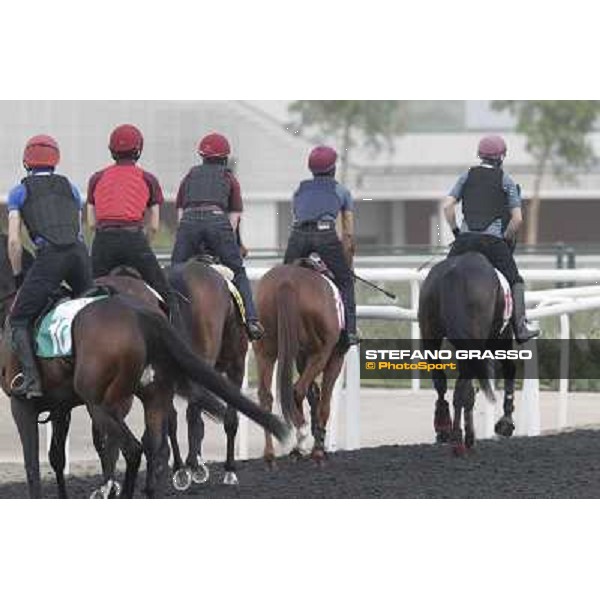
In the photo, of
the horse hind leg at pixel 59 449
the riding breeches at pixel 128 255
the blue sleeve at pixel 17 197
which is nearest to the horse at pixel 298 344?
the riding breeches at pixel 128 255

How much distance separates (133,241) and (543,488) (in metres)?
2.50

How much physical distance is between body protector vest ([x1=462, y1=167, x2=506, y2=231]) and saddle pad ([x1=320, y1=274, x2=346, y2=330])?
0.88 metres

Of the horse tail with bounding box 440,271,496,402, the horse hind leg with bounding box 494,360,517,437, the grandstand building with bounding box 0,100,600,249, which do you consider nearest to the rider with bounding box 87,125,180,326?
the horse tail with bounding box 440,271,496,402

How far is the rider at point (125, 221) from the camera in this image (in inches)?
378

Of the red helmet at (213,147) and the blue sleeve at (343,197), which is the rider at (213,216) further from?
the blue sleeve at (343,197)

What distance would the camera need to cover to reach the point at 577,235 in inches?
975

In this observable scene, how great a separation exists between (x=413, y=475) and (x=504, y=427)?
4.94ft

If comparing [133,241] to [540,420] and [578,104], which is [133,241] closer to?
[540,420]

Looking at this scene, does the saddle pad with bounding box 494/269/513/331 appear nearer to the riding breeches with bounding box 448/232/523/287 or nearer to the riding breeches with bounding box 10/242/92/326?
the riding breeches with bounding box 448/232/523/287

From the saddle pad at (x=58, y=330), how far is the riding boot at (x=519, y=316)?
3.31m

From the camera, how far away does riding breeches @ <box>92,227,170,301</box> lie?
958cm

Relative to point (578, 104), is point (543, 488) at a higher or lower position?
lower
